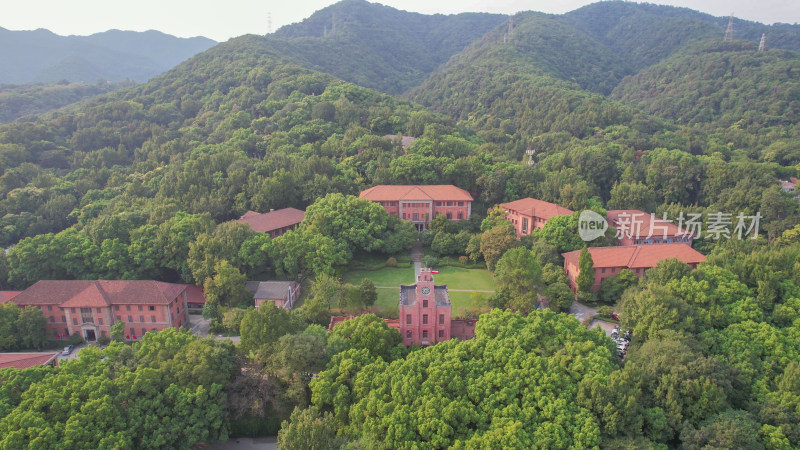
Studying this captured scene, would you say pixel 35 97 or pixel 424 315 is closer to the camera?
pixel 424 315

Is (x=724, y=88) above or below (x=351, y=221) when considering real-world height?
above

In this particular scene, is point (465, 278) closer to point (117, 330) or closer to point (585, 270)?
point (585, 270)

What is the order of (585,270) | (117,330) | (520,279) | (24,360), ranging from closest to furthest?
(24,360)
(117,330)
(520,279)
(585,270)

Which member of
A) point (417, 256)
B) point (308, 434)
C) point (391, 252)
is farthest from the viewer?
point (417, 256)

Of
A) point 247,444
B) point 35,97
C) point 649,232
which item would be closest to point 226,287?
point 247,444

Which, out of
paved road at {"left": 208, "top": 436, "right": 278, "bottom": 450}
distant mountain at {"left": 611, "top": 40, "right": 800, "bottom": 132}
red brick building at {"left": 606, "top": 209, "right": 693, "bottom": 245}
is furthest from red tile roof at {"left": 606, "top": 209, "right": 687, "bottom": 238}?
distant mountain at {"left": 611, "top": 40, "right": 800, "bottom": 132}

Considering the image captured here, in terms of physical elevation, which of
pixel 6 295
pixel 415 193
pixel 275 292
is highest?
pixel 415 193
